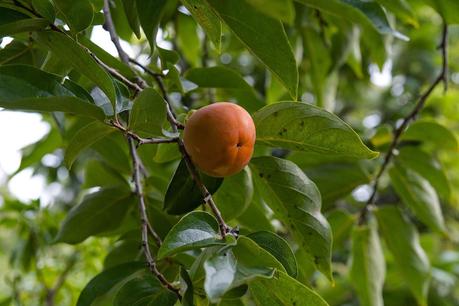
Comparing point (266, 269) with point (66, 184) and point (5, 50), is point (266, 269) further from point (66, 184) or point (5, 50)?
point (66, 184)

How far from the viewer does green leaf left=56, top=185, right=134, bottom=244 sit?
1.05 metres

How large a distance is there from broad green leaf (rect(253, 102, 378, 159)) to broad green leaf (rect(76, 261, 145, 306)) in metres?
0.28

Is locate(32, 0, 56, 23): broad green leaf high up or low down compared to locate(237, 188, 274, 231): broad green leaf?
up

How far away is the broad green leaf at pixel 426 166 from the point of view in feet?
4.50

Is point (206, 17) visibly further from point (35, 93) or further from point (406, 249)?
point (406, 249)

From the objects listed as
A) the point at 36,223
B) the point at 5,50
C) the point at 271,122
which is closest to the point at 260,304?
the point at 271,122

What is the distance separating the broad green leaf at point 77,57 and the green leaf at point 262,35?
0.15m

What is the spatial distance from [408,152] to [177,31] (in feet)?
2.18

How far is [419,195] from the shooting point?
1.36m

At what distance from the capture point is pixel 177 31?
5.35 feet

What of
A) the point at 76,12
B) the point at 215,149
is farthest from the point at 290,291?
the point at 76,12

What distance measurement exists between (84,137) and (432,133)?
2.80ft

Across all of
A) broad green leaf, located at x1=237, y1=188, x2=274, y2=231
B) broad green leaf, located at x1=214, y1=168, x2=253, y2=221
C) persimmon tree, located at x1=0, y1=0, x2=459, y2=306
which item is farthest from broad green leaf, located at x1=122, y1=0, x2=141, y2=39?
broad green leaf, located at x1=237, y1=188, x2=274, y2=231

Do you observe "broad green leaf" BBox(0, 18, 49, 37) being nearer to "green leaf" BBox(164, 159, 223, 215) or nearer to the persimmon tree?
the persimmon tree
